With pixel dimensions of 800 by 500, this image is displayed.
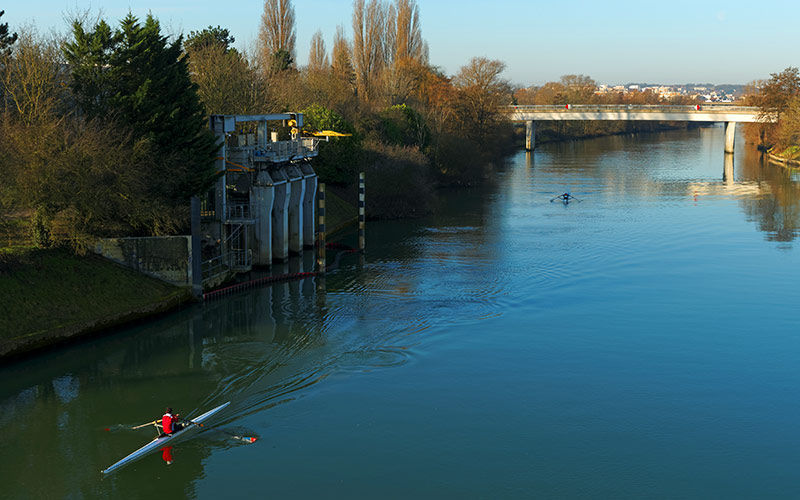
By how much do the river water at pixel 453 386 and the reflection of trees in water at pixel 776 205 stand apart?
397 inches

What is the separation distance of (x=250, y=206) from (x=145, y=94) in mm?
8689

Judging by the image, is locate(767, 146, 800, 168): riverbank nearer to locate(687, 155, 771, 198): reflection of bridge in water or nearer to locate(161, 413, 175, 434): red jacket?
locate(687, 155, 771, 198): reflection of bridge in water

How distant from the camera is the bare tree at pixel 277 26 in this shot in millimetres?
94625

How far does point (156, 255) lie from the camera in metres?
36.7

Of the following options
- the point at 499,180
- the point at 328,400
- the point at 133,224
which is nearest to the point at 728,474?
the point at 328,400

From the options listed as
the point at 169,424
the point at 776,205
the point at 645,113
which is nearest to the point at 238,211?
the point at 169,424

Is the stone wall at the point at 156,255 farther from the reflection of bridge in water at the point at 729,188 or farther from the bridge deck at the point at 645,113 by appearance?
the bridge deck at the point at 645,113

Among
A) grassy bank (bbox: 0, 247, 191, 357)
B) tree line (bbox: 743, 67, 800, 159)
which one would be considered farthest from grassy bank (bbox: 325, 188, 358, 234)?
tree line (bbox: 743, 67, 800, 159)

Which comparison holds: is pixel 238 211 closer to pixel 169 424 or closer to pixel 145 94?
pixel 145 94

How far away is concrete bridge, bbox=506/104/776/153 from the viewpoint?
128125 millimetres

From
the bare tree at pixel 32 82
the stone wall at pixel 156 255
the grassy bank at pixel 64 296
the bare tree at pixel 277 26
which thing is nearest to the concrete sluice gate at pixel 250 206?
the stone wall at pixel 156 255

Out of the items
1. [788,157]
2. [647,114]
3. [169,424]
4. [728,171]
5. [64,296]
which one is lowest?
[169,424]

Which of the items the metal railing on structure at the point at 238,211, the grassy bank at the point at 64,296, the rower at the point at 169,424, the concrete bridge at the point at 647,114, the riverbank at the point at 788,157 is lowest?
the rower at the point at 169,424

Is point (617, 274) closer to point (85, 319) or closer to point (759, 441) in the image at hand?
point (759, 441)
